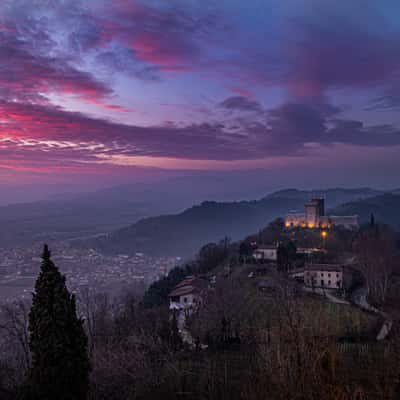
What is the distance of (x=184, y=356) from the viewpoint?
53.3ft

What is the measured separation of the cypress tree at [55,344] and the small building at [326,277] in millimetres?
25387

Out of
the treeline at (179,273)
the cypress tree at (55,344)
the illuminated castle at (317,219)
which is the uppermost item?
the illuminated castle at (317,219)

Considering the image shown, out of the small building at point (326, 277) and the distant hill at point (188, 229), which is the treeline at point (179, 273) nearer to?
the small building at point (326, 277)

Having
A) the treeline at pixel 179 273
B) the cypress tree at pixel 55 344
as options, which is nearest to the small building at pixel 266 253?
the treeline at pixel 179 273

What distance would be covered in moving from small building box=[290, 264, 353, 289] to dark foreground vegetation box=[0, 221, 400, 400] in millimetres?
2413

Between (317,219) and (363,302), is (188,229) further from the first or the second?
(363,302)

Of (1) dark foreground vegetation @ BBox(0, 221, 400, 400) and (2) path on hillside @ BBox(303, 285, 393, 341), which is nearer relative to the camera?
(1) dark foreground vegetation @ BBox(0, 221, 400, 400)

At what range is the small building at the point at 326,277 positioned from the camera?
32.2m

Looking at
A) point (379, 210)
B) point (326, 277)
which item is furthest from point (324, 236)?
point (379, 210)

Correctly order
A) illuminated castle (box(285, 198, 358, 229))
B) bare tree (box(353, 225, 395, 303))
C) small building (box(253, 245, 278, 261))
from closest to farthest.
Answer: bare tree (box(353, 225, 395, 303))
small building (box(253, 245, 278, 261))
illuminated castle (box(285, 198, 358, 229))

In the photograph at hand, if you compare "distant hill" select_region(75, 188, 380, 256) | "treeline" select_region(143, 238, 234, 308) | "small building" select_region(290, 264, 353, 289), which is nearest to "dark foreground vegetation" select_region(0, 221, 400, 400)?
"small building" select_region(290, 264, 353, 289)

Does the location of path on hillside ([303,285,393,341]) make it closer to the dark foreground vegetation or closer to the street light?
the dark foreground vegetation

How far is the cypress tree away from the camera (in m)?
9.79

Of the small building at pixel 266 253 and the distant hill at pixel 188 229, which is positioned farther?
the distant hill at pixel 188 229
